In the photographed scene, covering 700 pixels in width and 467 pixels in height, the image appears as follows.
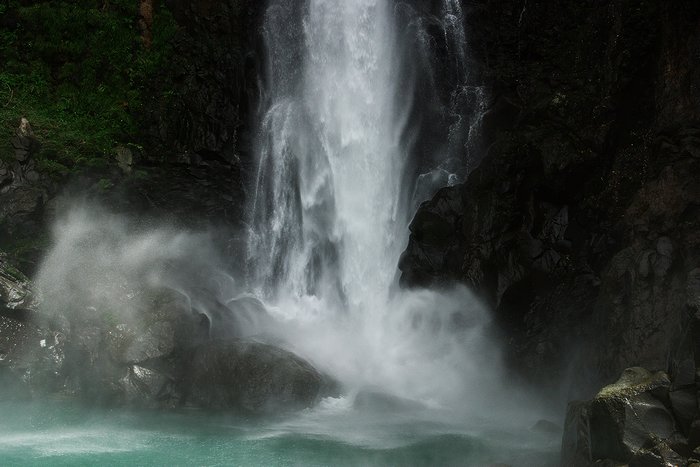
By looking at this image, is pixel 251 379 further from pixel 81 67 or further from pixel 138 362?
pixel 81 67

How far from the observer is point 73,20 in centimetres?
2091

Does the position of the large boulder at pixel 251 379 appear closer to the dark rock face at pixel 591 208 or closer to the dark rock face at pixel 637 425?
the dark rock face at pixel 591 208

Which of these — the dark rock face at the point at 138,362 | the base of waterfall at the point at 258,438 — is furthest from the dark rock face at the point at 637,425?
the dark rock face at the point at 138,362

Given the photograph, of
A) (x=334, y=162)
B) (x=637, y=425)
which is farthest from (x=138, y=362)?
(x=637, y=425)

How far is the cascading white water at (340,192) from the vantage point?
17453 millimetres

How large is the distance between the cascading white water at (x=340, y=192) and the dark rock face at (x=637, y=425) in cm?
792

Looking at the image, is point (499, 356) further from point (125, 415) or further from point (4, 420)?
point (4, 420)

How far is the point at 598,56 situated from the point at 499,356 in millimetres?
8257

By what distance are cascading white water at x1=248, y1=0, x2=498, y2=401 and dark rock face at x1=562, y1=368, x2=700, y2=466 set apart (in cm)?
792

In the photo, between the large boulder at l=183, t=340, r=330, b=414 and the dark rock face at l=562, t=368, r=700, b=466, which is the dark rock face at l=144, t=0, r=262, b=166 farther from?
the dark rock face at l=562, t=368, r=700, b=466

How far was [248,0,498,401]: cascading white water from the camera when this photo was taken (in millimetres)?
17453

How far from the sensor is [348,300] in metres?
19.0

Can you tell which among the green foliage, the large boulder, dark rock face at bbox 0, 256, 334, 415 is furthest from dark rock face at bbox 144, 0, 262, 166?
the large boulder

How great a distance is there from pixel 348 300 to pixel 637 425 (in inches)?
458
